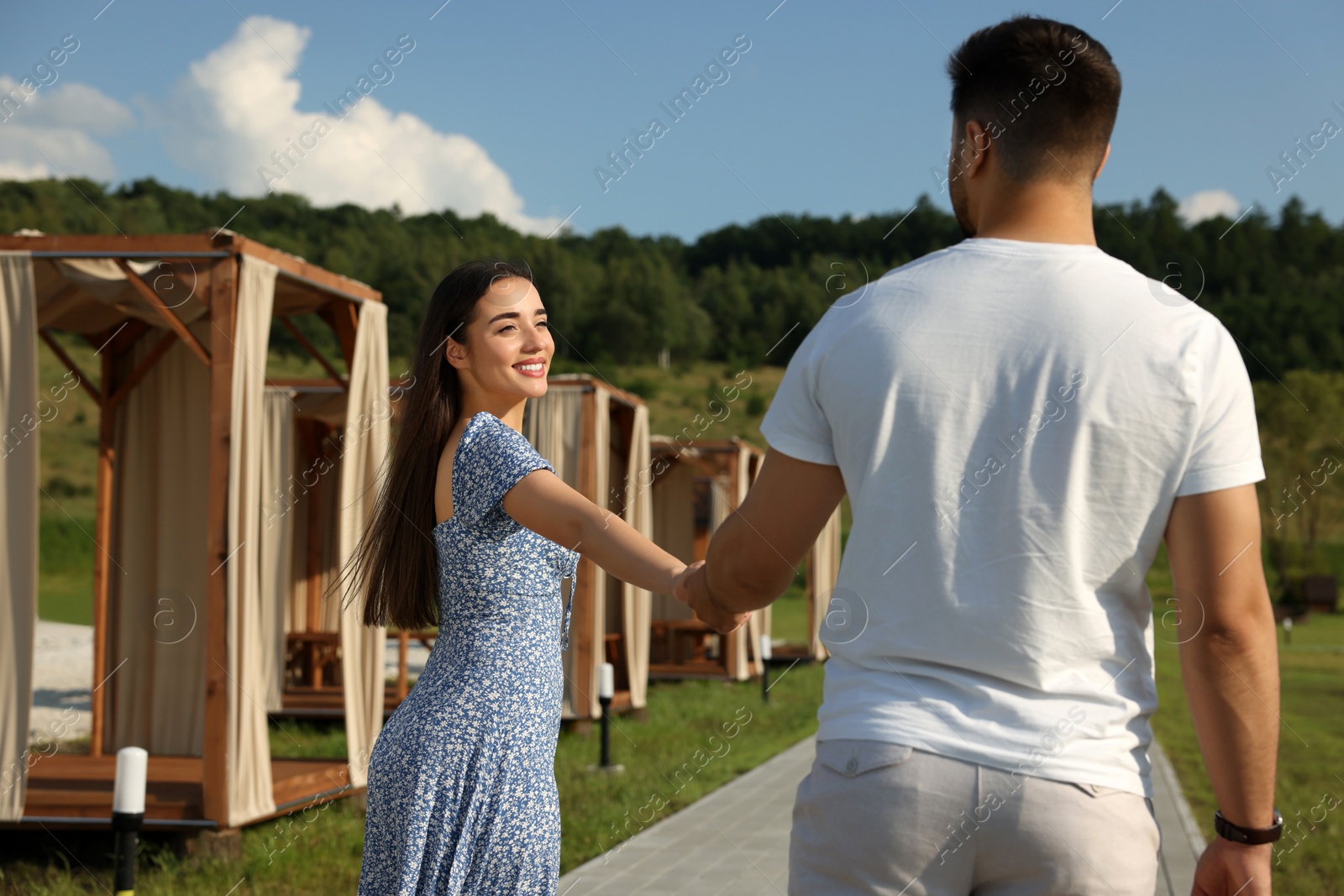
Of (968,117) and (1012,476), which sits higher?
(968,117)

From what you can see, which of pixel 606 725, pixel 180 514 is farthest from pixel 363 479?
pixel 606 725

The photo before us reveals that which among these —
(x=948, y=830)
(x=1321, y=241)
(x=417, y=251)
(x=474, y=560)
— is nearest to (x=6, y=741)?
(x=474, y=560)

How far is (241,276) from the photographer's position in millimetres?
6039

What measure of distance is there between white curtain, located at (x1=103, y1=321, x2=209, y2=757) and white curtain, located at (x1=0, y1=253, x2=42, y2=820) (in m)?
2.34

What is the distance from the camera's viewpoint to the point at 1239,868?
1.50m

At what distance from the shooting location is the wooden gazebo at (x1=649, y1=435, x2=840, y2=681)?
1639 centimetres

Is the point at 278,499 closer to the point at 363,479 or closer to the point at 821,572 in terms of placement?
the point at 363,479

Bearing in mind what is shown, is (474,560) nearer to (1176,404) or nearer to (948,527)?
(948,527)

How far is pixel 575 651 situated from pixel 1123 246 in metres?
61.2

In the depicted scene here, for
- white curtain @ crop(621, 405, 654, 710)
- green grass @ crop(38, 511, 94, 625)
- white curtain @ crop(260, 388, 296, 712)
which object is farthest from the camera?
green grass @ crop(38, 511, 94, 625)

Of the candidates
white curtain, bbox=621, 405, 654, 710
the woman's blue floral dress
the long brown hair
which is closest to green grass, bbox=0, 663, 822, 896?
white curtain, bbox=621, 405, 654, 710

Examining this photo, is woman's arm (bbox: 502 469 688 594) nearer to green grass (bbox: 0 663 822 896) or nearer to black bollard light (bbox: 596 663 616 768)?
green grass (bbox: 0 663 822 896)

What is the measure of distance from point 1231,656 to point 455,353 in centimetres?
155

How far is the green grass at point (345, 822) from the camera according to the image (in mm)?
5699
